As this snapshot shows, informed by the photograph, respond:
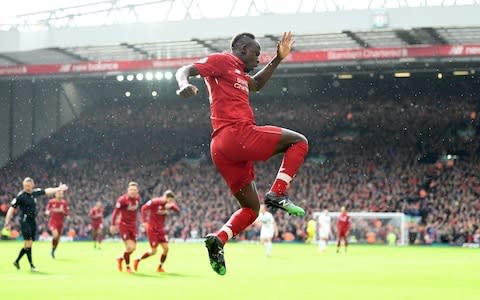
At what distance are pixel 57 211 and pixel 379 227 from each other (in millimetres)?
18120

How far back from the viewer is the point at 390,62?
40344 mm

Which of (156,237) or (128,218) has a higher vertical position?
(128,218)

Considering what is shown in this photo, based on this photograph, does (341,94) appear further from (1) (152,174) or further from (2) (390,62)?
(1) (152,174)

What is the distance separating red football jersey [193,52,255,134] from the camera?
805 centimetres

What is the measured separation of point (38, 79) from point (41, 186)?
6848 millimetres

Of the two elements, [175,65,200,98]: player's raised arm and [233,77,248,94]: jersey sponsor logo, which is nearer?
[175,65,200,98]: player's raised arm

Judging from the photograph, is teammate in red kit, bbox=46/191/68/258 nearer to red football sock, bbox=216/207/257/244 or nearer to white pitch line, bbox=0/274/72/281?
white pitch line, bbox=0/274/72/281

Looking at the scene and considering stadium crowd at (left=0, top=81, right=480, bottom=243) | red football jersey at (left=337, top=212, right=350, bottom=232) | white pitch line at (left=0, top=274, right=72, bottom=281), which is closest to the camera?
white pitch line at (left=0, top=274, right=72, bottom=281)

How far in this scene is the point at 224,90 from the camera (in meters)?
8.12

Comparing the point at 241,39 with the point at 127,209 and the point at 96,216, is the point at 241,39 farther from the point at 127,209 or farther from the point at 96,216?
the point at 96,216

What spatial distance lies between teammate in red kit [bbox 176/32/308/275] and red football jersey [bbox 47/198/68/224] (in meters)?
21.1

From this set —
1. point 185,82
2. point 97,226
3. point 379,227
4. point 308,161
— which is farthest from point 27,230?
point 308,161

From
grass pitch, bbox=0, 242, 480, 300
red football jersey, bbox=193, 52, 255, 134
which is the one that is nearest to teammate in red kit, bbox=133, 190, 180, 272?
grass pitch, bbox=0, 242, 480, 300

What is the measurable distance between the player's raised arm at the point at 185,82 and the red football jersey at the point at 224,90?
0.42 feet
